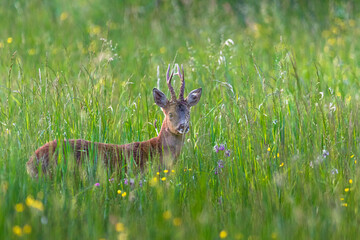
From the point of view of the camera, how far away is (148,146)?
5.37m

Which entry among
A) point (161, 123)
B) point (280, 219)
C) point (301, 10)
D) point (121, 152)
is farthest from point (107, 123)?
point (301, 10)

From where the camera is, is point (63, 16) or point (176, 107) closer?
point (176, 107)

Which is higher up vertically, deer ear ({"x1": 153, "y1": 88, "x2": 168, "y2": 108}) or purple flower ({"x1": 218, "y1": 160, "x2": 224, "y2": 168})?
deer ear ({"x1": 153, "y1": 88, "x2": 168, "y2": 108})

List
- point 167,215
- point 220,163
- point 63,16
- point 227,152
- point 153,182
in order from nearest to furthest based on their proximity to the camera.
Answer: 1. point 167,215
2. point 153,182
3. point 220,163
4. point 227,152
5. point 63,16

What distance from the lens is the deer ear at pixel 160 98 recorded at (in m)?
5.71

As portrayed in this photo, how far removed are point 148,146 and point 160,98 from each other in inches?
22.5

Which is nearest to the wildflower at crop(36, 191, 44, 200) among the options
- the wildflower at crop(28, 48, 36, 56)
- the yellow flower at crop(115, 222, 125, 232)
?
the yellow flower at crop(115, 222, 125, 232)

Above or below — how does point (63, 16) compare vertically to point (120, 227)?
above

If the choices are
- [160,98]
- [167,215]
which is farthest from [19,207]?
→ [160,98]

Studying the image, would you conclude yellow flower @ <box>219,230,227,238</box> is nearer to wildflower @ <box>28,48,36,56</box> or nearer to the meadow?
the meadow

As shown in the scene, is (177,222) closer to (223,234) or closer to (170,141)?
(223,234)

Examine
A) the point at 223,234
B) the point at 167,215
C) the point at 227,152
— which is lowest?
the point at 223,234

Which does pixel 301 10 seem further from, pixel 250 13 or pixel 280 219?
pixel 280 219

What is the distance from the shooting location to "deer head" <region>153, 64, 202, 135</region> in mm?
5538
